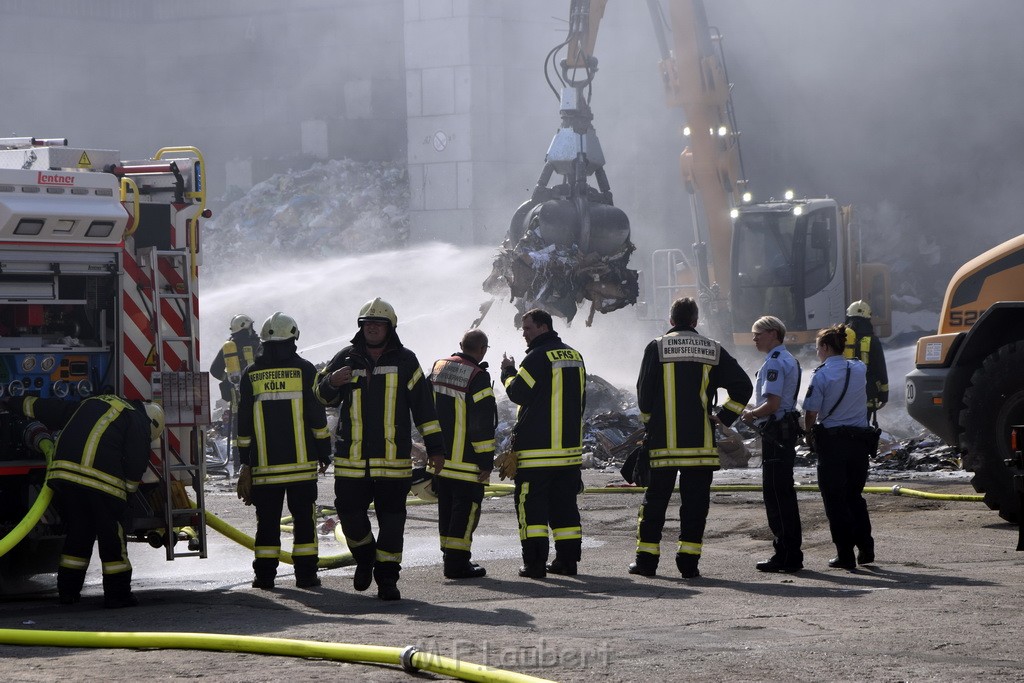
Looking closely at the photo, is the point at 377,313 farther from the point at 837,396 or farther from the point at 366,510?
the point at 837,396

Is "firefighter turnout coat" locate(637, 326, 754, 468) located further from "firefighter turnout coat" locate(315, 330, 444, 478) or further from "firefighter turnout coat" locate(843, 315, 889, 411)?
"firefighter turnout coat" locate(843, 315, 889, 411)

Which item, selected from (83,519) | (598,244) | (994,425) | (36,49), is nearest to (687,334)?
(994,425)

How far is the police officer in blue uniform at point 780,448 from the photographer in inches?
320

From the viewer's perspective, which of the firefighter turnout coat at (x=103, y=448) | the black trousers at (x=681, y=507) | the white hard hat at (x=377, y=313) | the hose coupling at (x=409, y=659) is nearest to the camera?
the hose coupling at (x=409, y=659)

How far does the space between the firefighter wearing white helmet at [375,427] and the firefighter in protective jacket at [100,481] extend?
1.07 meters

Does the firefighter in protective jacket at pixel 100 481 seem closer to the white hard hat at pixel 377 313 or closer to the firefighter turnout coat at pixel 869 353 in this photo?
the white hard hat at pixel 377 313

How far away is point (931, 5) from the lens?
1302 inches

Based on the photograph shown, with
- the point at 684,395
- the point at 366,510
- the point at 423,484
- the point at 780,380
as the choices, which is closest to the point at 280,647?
the point at 366,510

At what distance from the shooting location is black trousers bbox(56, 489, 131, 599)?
7.27 metres

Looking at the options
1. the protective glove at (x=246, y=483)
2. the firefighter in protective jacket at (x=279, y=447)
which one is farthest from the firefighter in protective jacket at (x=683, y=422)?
the protective glove at (x=246, y=483)

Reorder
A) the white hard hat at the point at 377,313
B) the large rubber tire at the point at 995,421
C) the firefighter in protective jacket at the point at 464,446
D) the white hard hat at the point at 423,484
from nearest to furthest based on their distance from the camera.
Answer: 1. the white hard hat at the point at 377,313
2. the firefighter in protective jacket at the point at 464,446
3. the white hard hat at the point at 423,484
4. the large rubber tire at the point at 995,421

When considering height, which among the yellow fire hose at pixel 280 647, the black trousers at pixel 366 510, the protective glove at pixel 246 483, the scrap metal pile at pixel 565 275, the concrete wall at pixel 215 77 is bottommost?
the yellow fire hose at pixel 280 647

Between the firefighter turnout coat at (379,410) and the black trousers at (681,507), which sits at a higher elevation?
the firefighter turnout coat at (379,410)

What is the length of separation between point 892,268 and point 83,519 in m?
26.9
